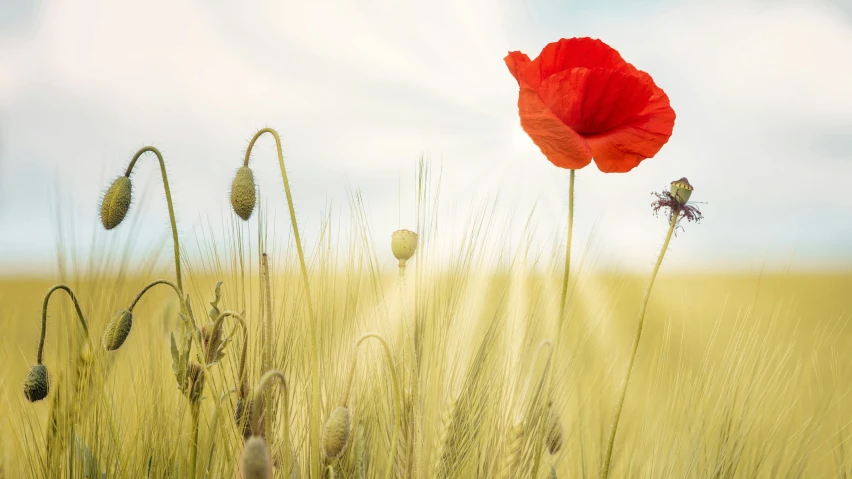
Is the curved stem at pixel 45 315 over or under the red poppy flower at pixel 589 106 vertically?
under

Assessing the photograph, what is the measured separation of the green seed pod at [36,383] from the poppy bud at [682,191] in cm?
87

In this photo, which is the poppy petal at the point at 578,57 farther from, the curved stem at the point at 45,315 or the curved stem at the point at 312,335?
the curved stem at the point at 45,315

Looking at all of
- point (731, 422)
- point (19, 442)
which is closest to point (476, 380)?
point (731, 422)

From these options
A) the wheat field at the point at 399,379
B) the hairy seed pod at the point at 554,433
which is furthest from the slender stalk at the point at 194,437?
the hairy seed pod at the point at 554,433

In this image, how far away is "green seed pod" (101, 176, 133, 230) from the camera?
89 cm

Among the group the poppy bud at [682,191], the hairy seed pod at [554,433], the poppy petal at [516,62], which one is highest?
the poppy petal at [516,62]

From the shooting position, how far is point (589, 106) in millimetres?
836

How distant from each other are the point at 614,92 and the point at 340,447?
53 cm

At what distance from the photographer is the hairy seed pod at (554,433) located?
0.93 m

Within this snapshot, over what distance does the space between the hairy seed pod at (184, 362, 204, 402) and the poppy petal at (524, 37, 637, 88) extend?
0.56 m

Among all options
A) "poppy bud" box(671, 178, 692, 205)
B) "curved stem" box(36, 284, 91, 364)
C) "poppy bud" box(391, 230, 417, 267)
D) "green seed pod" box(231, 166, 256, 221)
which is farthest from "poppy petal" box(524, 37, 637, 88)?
"curved stem" box(36, 284, 91, 364)

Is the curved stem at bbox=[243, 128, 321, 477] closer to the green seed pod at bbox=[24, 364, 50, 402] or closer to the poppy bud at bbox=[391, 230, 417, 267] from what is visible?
the poppy bud at bbox=[391, 230, 417, 267]

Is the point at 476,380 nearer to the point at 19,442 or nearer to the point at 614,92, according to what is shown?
the point at 614,92

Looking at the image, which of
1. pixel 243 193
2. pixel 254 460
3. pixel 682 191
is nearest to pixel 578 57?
pixel 682 191
